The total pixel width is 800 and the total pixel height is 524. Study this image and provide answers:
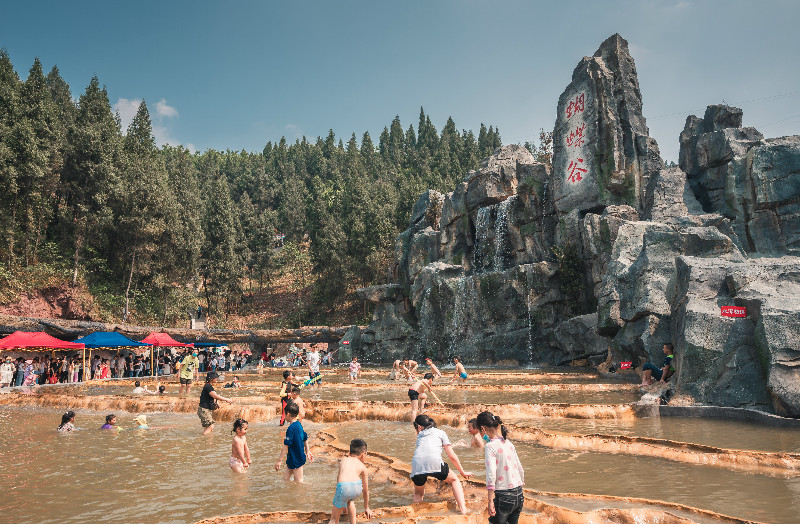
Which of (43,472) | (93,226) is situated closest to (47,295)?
(93,226)

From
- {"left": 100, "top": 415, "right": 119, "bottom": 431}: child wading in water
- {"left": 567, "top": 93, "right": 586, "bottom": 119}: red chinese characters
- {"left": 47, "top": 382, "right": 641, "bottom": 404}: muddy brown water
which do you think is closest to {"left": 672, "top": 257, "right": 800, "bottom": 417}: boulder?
{"left": 47, "top": 382, "right": 641, "bottom": 404}: muddy brown water

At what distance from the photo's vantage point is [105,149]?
45.1 m

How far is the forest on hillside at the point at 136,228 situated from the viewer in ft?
131

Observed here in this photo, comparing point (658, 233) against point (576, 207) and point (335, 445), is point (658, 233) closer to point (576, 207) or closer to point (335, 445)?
point (576, 207)

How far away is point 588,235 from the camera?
34438 millimetres

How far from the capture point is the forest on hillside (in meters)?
40.0

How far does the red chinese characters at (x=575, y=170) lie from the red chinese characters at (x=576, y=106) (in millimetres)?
3757

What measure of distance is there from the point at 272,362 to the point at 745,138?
40.3m

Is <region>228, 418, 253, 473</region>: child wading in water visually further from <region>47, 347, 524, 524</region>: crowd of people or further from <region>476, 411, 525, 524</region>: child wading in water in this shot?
<region>476, 411, 525, 524</region>: child wading in water

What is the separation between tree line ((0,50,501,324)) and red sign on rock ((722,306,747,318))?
137ft

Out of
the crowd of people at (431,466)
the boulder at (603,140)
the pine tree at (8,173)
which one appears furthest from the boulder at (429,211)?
the crowd of people at (431,466)

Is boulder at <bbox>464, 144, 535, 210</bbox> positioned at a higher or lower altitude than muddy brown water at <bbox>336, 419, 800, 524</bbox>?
higher

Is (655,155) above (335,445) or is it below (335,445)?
above

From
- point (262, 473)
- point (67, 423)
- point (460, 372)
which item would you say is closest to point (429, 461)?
point (262, 473)
